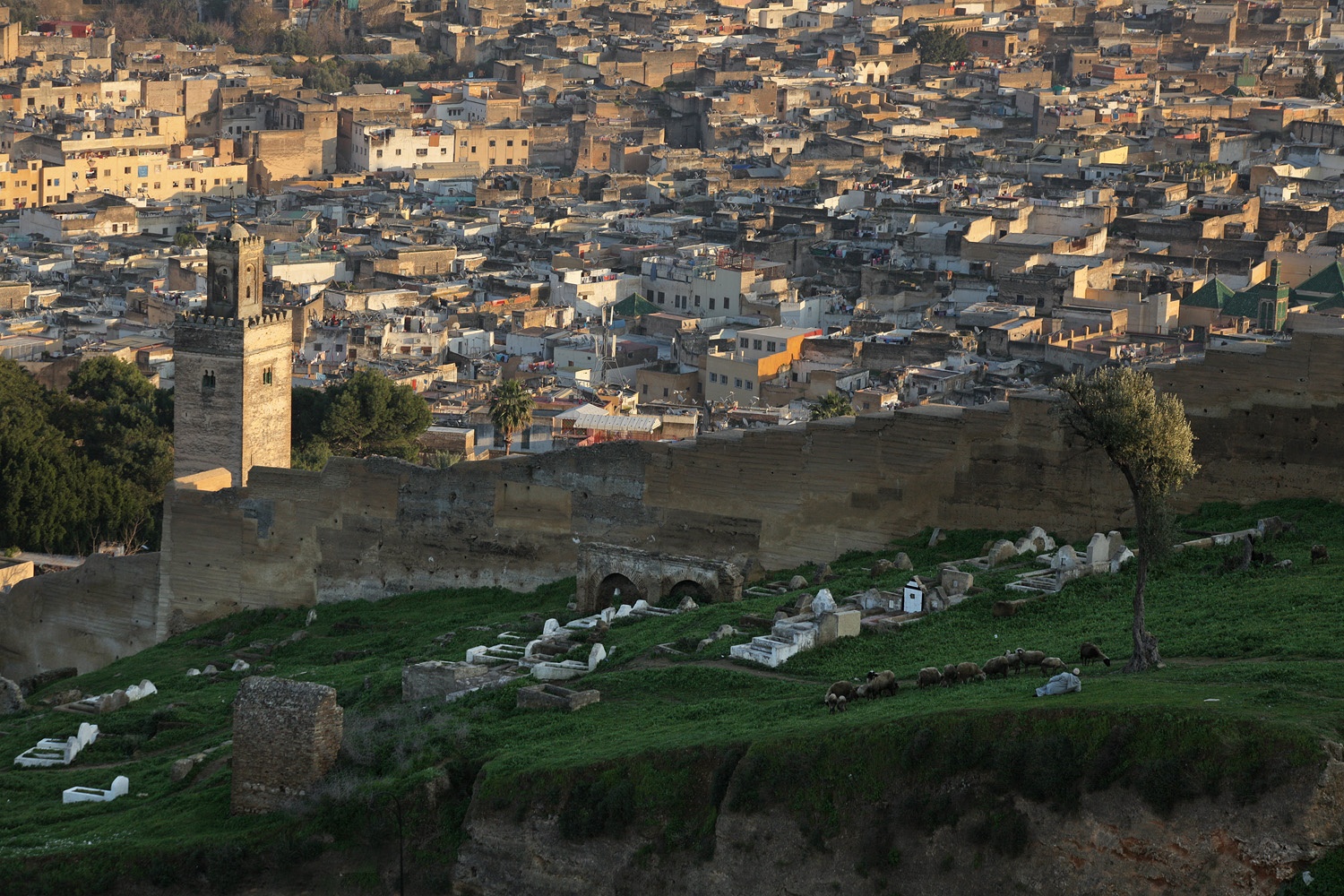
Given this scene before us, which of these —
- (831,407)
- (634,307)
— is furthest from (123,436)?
(634,307)

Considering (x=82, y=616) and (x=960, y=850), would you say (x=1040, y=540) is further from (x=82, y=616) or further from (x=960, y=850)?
(x=82, y=616)

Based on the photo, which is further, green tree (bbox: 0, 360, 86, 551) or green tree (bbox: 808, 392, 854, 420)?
green tree (bbox: 808, 392, 854, 420)

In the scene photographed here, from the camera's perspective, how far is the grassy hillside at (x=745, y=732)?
1627 centimetres

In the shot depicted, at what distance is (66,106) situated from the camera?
324ft

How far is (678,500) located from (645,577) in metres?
1.97

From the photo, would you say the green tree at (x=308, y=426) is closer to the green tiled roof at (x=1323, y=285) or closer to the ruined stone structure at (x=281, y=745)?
the ruined stone structure at (x=281, y=745)

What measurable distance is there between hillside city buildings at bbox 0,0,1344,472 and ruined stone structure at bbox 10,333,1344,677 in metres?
2.39

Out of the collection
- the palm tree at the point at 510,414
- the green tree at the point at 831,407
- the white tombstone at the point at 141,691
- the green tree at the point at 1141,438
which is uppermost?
the green tree at the point at 1141,438

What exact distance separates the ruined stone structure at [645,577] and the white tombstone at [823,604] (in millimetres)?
3085

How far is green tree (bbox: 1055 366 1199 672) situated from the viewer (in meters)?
18.8

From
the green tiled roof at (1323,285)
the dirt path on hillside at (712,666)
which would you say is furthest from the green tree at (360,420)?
the green tiled roof at (1323,285)

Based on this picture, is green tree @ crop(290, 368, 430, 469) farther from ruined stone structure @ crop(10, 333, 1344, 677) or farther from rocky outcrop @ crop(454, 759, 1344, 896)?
rocky outcrop @ crop(454, 759, 1344, 896)

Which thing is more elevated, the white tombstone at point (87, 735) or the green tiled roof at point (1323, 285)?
the white tombstone at point (87, 735)

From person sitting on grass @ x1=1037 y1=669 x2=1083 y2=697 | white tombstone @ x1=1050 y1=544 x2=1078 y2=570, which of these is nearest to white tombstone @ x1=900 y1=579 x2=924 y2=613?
white tombstone @ x1=1050 y1=544 x2=1078 y2=570
